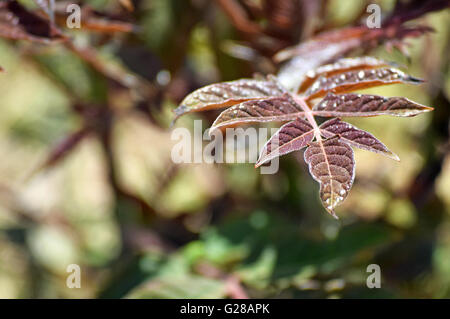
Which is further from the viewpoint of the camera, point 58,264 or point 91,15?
point 58,264

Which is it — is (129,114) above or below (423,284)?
above

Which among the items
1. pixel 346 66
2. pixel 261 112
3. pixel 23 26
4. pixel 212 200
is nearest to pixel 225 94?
pixel 261 112

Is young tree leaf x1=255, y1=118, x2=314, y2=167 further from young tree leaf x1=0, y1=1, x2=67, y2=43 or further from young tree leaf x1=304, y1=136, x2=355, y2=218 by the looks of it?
young tree leaf x1=0, y1=1, x2=67, y2=43

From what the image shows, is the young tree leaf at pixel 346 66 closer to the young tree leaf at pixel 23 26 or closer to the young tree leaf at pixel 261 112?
the young tree leaf at pixel 261 112

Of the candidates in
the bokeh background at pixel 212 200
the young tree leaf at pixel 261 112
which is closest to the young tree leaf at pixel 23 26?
the bokeh background at pixel 212 200
